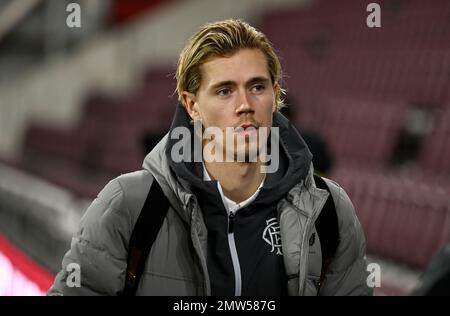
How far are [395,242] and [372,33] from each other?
293 centimetres

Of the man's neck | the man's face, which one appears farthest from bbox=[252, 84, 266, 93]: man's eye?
the man's neck

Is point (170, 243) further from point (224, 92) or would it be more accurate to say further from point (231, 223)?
point (224, 92)

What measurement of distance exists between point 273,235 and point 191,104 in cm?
23

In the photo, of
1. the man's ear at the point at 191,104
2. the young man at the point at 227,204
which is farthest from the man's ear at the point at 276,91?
the man's ear at the point at 191,104

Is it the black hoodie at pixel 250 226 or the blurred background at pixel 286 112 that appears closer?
the black hoodie at pixel 250 226

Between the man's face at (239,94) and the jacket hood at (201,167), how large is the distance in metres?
0.07

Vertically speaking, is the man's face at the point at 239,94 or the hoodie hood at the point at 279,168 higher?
the man's face at the point at 239,94

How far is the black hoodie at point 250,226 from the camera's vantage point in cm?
116

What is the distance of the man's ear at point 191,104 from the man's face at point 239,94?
2 centimetres

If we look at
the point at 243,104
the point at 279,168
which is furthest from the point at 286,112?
the point at 243,104

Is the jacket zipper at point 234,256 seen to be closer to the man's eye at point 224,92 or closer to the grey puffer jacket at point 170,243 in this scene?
the grey puffer jacket at point 170,243
